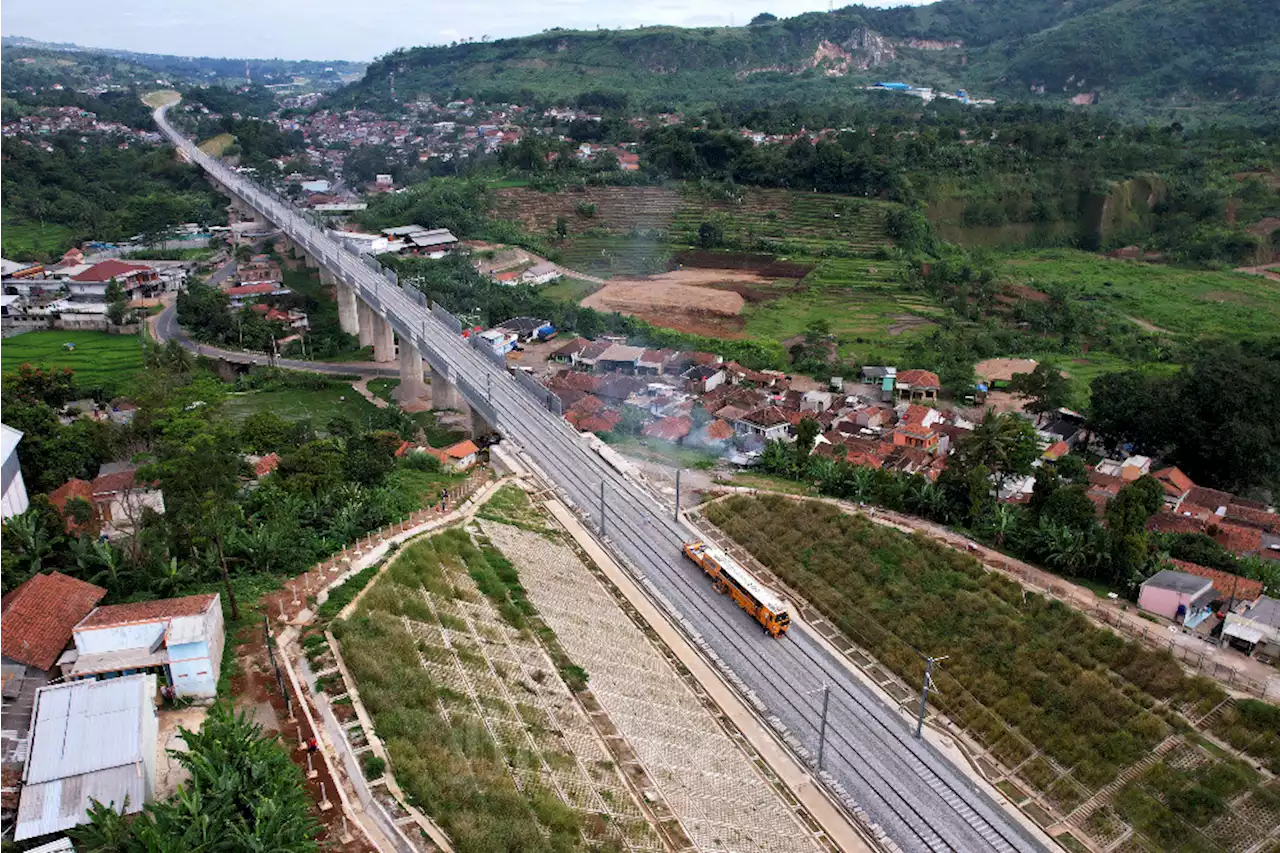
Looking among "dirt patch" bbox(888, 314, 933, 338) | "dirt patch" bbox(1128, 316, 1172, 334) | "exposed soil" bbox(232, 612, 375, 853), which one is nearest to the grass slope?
"dirt patch" bbox(1128, 316, 1172, 334)

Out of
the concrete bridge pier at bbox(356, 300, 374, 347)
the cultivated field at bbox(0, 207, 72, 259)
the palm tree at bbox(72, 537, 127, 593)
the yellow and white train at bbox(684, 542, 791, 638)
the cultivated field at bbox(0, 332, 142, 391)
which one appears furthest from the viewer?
the cultivated field at bbox(0, 207, 72, 259)

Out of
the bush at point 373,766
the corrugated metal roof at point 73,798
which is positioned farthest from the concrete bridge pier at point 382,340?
the corrugated metal roof at point 73,798

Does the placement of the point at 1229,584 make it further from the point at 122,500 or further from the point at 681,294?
the point at 681,294

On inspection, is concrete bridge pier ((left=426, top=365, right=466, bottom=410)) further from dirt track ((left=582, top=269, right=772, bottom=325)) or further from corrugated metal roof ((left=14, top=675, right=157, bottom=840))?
corrugated metal roof ((left=14, top=675, right=157, bottom=840))

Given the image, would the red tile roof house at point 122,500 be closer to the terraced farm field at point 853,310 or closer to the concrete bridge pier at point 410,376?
the concrete bridge pier at point 410,376

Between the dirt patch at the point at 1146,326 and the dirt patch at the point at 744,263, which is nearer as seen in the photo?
the dirt patch at the point at 1146,326

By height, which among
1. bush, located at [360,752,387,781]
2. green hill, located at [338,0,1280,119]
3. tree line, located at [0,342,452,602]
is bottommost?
bush, located at [360,752,387,781]

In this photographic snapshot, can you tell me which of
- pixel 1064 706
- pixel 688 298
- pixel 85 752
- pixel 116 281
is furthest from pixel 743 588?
pixel 116 281
